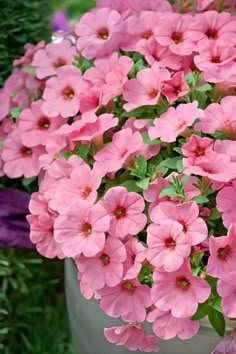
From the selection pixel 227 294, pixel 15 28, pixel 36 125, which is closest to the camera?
pixel 227 294

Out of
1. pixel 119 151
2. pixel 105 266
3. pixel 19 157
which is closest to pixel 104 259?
pixel 105 266

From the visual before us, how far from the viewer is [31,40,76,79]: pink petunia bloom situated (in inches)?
35.3

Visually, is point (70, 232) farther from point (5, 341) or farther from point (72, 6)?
point (72, 6)

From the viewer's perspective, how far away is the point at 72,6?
191 cm

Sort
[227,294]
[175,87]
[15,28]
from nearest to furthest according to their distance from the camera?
[227,294] → [175,87] → [15,28]

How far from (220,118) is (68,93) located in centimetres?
19

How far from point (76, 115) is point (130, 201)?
19 cm

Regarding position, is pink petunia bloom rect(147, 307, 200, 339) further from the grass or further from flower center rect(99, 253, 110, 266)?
the grass

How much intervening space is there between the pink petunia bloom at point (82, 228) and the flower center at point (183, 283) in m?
0.07

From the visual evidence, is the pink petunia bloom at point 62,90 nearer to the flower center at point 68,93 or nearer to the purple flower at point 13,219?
the flower center at point 68,93

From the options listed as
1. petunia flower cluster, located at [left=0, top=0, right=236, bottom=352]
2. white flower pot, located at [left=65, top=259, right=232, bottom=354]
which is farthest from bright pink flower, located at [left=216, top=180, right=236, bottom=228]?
white flower pot, located at [left=65, top=259, right=232, bottom=354]

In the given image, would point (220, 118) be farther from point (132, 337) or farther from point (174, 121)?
point (132, 337)

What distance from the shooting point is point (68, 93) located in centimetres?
85

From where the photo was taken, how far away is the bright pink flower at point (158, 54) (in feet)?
2.66
